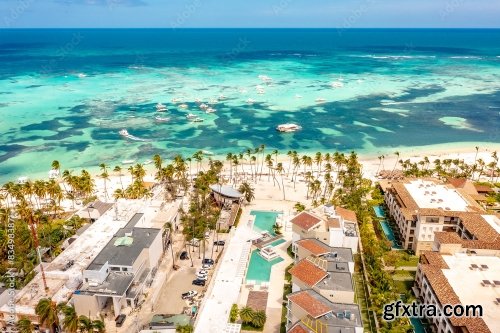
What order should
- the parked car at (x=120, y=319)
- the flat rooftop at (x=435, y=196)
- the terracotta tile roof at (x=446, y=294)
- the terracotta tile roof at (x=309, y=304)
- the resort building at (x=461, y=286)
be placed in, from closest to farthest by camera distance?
the terracotta tile roof at (x=446, y=294)
the resort building at (x=461, y=286)
the terracotta tile roof at (x=309, y=304)
the parked car at (x=120, y=319)
the flat rooftop at (x=435, y=196)

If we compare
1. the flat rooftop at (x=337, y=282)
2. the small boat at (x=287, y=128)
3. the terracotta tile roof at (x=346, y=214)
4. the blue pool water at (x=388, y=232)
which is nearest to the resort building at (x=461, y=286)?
the flat rooftop at (x=337, y=282)

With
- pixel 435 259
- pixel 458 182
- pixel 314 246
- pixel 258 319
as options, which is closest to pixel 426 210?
pixel 435 259

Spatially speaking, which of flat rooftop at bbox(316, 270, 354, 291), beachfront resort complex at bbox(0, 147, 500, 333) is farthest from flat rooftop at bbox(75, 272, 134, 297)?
flat rooftop at bbox(316, 270, 354, 291)

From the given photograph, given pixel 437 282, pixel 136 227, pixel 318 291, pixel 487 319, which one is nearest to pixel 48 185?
pixel 136 227

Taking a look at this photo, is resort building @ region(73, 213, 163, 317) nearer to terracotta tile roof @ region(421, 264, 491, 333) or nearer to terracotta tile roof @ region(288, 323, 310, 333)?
terracotta tile roof @ region(288, 323, 310, 333)

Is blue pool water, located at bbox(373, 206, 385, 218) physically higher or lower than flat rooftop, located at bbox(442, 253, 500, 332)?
lower

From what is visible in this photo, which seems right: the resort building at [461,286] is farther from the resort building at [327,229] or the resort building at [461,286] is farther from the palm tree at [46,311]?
the palm tree at [46,311]

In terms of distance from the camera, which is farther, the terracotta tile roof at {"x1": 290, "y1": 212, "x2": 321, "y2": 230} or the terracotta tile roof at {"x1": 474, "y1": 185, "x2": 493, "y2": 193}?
the terracotta tile roof at {"x1": 474, "y1": 185, "x2": 493, "y2": 193}
